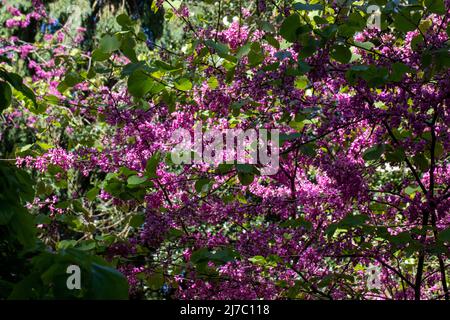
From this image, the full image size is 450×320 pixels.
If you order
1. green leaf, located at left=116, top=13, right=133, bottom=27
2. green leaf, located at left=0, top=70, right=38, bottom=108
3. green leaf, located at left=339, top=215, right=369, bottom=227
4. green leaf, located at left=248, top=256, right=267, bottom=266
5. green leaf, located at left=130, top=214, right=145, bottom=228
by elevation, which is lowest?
green leaf, located at left=248, top=256, right=267, bottom=266

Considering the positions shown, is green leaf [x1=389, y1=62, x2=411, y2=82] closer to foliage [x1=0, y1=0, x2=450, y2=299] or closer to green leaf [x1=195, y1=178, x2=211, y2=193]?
foliage [x1=0, y1=0, x2=450, y2=299]

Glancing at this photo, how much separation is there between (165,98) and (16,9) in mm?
6318

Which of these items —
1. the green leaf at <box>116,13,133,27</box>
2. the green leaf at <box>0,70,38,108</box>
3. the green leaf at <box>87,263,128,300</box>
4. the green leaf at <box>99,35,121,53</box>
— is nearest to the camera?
the green leaf at <box>87,263,128,300</box>

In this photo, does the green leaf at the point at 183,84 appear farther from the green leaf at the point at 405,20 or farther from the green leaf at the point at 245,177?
the green leaf at the point at 405,20

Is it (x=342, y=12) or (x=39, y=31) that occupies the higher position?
(x=39, y=31)

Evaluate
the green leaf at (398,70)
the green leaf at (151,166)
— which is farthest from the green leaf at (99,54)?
the green leaf at (398,70)

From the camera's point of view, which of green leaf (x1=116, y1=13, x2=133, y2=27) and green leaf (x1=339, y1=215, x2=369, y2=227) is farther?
green leaf (x1=116, y1=13, x2=133, y2=27)

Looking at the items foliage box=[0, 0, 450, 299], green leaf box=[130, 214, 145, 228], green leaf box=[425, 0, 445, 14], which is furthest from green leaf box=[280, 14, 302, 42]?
green leaf box=[130, 214, 145, 228]

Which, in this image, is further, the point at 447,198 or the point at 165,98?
the point at 165,98

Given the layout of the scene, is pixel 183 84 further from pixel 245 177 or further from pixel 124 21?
pixel 245 177

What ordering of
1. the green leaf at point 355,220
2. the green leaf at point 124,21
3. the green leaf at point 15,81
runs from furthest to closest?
the green leaf at point 124,21
the green leaf at point 355,220
the green leaf at point 15,81
